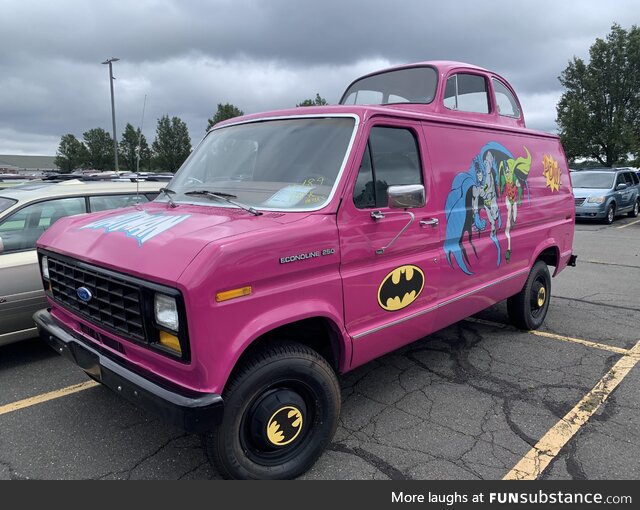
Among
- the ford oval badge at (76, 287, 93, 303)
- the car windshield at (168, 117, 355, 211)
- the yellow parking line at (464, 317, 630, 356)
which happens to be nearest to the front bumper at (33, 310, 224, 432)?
the ford oval badge at (76, 287, 93, 303)

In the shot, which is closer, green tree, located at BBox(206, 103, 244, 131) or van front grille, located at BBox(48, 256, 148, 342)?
van front grille, located at BBox(48, 256, 148, 342)

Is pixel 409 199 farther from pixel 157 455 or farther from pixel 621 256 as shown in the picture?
pixel 621 256

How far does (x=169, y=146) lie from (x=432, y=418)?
2188cm

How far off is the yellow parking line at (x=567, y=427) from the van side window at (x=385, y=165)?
181cm

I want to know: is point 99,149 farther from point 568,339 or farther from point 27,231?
point 568,339

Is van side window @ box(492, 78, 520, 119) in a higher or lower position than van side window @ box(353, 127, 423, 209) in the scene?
higher

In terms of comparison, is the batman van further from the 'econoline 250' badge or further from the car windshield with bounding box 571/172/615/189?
the car windshield with bounding box 571/172/615/189

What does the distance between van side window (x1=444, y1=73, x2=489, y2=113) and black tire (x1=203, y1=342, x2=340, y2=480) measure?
274 centimetres

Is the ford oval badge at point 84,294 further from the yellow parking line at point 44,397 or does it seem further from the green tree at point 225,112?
the green tree at point 225,112

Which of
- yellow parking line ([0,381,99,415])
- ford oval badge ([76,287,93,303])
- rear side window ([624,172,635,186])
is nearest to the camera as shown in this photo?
ford oval badge ([76,287,93,303])

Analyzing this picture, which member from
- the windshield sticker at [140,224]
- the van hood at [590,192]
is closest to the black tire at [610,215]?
the van hood at [590,192]

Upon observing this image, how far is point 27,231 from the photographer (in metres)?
4.45

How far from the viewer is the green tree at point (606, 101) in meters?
24.3

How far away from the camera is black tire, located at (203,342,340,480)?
7.98 ft
